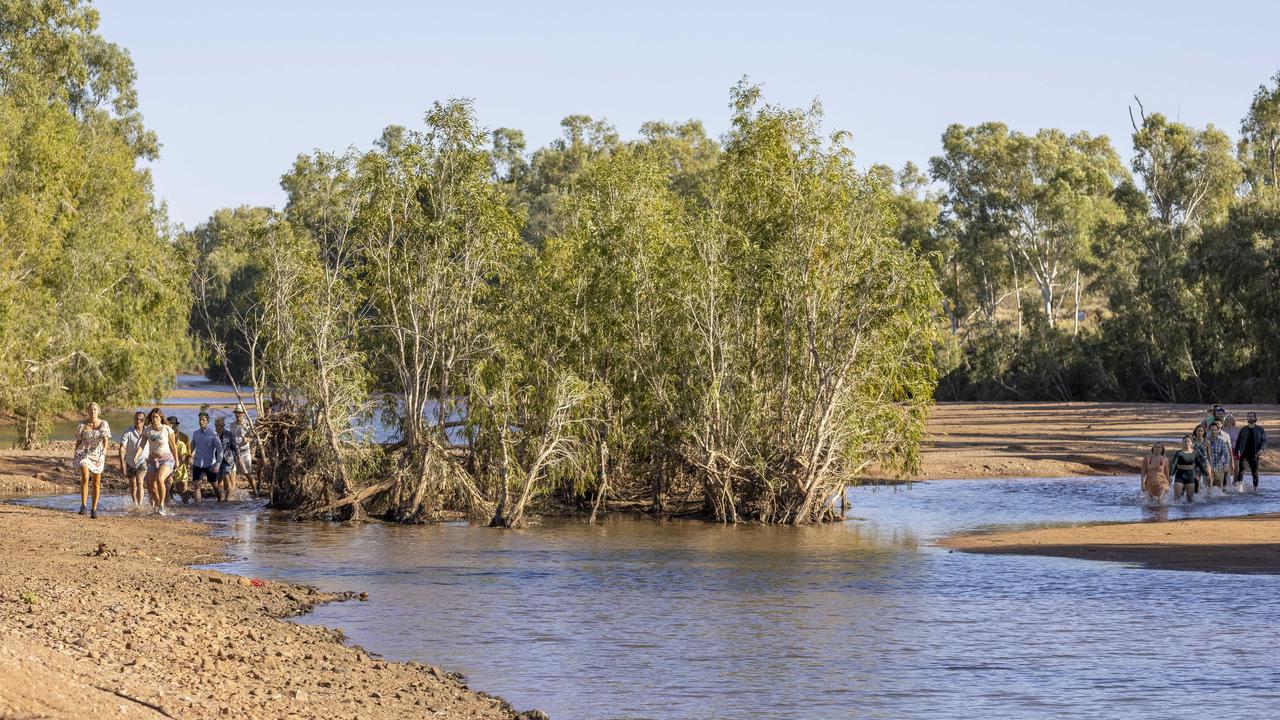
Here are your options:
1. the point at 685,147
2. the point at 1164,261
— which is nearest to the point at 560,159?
the point at 685,147

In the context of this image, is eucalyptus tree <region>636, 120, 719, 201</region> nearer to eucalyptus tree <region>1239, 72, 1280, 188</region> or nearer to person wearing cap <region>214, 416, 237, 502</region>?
eucalyptus tree <region>1239, 72, 1280, 188</region>

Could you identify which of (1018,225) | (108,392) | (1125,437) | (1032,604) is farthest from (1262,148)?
(1032,604)

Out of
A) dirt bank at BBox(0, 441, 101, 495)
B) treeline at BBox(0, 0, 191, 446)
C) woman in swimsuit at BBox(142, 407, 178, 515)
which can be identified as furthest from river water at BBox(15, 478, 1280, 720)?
treeline at BBox(0, 0, 191, 446)

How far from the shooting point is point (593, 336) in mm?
26938

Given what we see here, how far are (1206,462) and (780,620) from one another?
53.5 ft

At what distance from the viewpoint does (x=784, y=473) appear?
26.2 m

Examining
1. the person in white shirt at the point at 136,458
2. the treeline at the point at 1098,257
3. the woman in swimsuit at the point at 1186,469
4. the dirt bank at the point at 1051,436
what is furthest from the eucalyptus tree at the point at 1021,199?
the person in white shirt at the point at 136,458

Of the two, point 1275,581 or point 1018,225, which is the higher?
point 1018,225

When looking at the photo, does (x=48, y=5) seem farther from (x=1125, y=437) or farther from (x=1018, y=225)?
(x=1018, y=225)

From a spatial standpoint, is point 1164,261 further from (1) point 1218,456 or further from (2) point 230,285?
(2) point 230,285

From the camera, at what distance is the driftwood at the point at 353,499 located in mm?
25953

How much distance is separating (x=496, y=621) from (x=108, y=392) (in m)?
35.1

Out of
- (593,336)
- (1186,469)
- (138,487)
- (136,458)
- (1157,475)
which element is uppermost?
(593,336)

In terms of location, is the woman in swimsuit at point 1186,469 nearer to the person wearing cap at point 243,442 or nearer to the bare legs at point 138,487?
the person wearing cap at point 243,442
